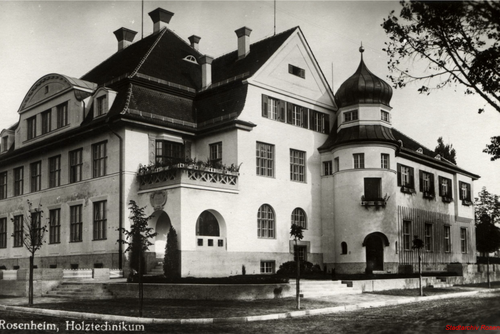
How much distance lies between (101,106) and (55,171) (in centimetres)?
578

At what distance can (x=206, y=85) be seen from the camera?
118 feet

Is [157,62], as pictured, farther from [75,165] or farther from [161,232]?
[161,232]

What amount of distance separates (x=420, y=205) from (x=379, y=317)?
23687mm

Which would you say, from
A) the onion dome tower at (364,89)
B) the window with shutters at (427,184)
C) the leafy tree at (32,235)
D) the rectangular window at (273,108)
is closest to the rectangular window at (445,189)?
the window with shutters at (427,184)

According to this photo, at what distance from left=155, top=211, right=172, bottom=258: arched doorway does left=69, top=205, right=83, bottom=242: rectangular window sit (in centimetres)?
478

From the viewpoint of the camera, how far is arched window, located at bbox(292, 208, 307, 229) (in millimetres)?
35122

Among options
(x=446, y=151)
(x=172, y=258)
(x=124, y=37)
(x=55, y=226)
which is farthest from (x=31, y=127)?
(x=446, y=151)

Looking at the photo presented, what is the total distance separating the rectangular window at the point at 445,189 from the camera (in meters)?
42.9

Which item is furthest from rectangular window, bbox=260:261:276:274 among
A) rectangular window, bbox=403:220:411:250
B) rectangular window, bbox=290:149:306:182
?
rectangular window, bbox=403:220:411:250

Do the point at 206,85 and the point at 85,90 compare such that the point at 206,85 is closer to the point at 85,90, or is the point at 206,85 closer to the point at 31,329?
the point at 85,90

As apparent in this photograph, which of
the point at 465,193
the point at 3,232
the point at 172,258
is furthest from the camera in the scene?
the point at 465,193

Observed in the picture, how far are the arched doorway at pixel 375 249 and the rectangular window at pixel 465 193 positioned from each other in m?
13.3

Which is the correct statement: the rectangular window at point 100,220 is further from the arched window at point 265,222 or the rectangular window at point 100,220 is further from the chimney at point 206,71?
the chimney at point 206,71

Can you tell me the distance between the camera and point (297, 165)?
35750mm
